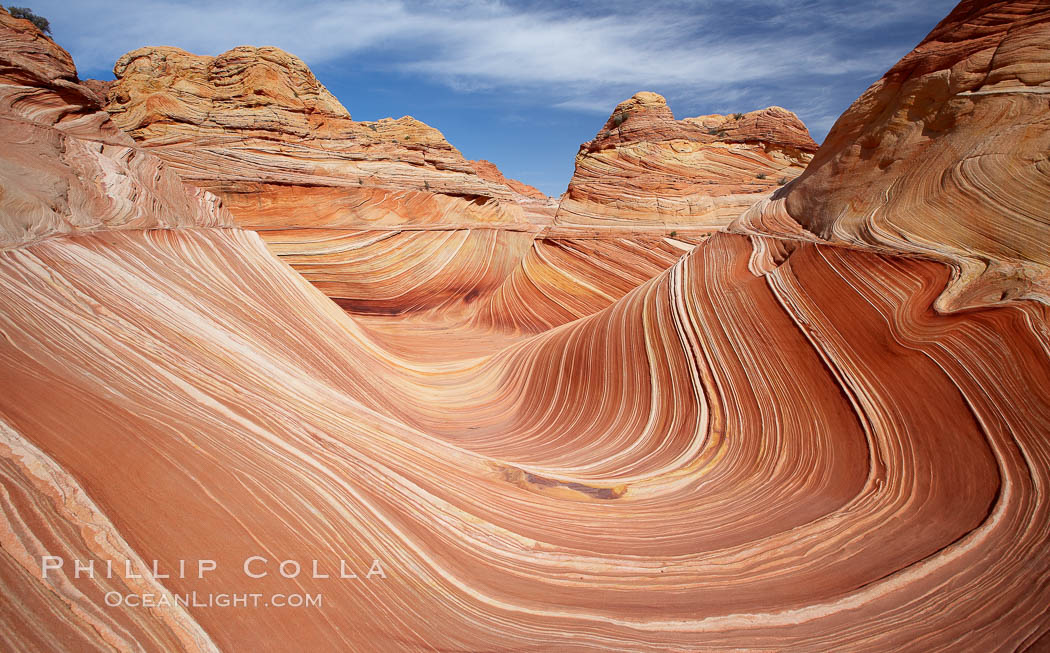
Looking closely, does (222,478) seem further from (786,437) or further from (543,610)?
(786,437)

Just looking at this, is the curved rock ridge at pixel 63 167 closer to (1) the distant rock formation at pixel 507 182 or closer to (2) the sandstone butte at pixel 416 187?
(2) the sandstone butte at pixel 416 187

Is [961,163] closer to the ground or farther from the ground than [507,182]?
closer to the ground

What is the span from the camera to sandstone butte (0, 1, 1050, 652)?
1503 mm

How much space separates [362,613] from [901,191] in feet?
13.4

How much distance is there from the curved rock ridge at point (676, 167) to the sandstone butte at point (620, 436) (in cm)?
546

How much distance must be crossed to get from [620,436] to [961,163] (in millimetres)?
2812

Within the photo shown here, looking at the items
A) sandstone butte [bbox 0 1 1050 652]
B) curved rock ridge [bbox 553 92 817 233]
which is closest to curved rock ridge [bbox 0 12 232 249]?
sandstone butte [bbox 0 1 1050 652]

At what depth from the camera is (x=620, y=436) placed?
12.6 ft

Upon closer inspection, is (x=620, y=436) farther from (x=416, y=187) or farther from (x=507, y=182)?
(x=507, y=182)

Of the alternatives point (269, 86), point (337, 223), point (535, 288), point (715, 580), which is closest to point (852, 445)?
point (715, 580)

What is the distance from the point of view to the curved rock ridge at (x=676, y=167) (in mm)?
10016

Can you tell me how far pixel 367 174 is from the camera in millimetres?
10500

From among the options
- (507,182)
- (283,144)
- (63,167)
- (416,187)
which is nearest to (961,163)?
(63,167)

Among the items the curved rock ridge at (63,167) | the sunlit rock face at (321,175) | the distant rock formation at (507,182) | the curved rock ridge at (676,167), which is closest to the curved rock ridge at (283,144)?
the sunlit rock face at (321,175)
